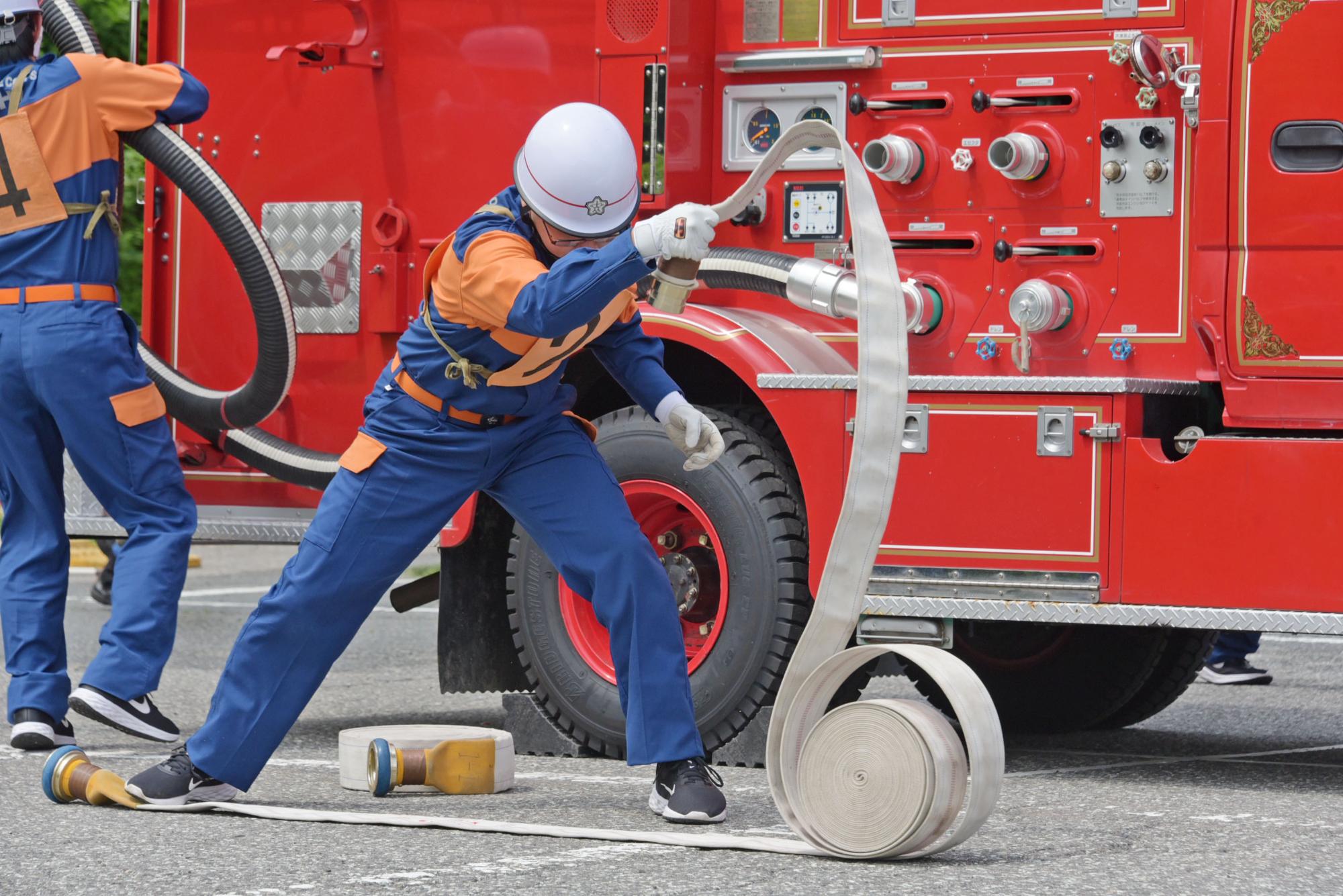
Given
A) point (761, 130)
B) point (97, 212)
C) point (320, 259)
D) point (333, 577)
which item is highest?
point (761, 130)

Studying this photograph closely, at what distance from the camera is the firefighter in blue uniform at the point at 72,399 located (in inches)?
252

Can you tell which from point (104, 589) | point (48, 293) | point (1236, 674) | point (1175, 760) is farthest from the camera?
point (104, 589)

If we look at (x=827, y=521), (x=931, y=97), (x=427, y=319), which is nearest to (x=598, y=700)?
(x=827, y=521)

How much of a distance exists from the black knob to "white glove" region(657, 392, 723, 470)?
127cm

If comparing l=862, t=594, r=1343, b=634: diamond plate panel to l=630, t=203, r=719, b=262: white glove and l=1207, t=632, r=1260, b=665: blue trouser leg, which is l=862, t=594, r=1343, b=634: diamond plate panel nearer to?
l=630, t=203, r=719, b=262: white glove

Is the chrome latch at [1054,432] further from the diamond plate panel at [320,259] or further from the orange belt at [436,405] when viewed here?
the diamond plate panel at [320,259]

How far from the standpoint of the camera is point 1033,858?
15.9 ft

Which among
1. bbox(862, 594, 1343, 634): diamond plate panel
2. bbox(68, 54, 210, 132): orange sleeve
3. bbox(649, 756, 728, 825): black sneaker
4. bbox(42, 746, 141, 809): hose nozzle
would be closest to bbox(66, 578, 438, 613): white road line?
bbox(68, 54, 210, 132): orange sleeve

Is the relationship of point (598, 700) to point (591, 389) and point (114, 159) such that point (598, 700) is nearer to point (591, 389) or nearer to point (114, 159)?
point (591, 389)

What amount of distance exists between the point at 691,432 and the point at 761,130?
1.57m

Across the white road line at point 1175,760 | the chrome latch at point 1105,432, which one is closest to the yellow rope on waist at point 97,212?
the chrome latch at point 1105,432

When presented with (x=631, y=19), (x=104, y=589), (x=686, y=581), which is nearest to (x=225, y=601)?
(x=104, y=589)

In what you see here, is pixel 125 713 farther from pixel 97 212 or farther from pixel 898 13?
pixel 898 13

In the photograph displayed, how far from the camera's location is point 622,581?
5.34 m
